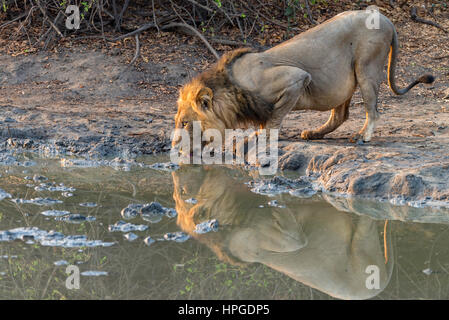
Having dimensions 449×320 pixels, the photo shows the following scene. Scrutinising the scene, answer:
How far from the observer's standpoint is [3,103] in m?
8.63

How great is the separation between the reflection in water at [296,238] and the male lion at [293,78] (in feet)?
3.35

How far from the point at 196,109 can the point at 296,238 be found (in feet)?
7.79

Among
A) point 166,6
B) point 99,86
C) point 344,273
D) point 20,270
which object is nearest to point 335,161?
point 344,273

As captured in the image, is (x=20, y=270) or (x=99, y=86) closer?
(x=20, y=270)

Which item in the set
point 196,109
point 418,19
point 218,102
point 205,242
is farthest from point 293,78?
point 418,19

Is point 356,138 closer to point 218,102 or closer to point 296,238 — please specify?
point 218,102

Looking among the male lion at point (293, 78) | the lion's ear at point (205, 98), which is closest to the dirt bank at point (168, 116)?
the male lion at point (293, 78)

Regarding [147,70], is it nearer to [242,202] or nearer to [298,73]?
[298,73]

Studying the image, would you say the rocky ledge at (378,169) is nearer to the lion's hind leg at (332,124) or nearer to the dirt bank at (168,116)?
the dirt bank at (168,116)

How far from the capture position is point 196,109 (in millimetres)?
6723

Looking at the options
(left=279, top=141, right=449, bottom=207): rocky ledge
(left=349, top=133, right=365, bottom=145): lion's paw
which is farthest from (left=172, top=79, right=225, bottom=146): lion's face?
(left=349, top=133, right=365, bottom=145): lion's paw

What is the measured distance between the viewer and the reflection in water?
160 inches

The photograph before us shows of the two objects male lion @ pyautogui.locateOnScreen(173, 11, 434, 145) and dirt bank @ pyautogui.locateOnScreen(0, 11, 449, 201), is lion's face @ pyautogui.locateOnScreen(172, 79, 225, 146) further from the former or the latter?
dirt bank @ pyautogui.locateOnScreen(0, 11, 449, 201)
